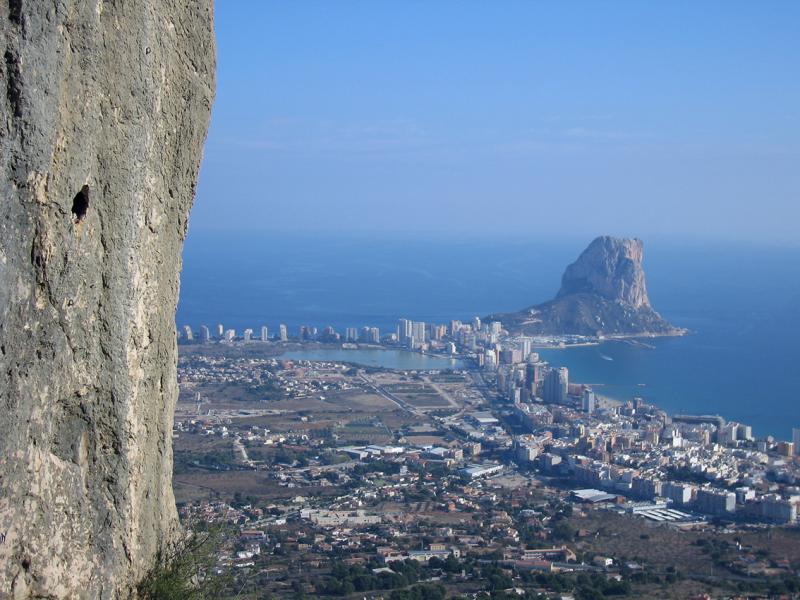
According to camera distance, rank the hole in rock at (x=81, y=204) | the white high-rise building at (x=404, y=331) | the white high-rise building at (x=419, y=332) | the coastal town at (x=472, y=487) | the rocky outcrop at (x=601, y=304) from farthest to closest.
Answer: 1. the rocky outcrop at (x=601, y=304)
2. the white high-rise building at (x=404, y=331)
3. the white high-rise building at (x=419, y=332)
4. the coastal town at (x=472, y=487)
5. the hole in rock at (x=81, y=204)

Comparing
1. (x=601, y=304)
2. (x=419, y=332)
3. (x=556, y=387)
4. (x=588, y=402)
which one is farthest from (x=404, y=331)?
(x=588, y=402)

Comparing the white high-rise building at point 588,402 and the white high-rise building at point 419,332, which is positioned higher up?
the white high-rise building at point 419,332

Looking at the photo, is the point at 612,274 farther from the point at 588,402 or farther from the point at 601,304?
the point at 588,402

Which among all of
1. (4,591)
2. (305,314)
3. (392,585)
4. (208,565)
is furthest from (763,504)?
(305,314)

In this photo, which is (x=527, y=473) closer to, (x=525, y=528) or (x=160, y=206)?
(x=525, y=528)

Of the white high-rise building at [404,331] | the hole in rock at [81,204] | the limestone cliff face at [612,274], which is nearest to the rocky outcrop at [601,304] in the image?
the limestone cliff face at [612,274]

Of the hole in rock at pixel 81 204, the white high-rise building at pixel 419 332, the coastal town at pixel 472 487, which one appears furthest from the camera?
the white high-rise building at pixel 419 332

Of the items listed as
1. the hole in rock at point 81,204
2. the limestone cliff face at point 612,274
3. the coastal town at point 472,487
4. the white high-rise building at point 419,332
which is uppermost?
the hole in rock at point 81,204

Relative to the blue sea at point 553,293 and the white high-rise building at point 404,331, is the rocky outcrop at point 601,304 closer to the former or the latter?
the blue sea at point 553,293
